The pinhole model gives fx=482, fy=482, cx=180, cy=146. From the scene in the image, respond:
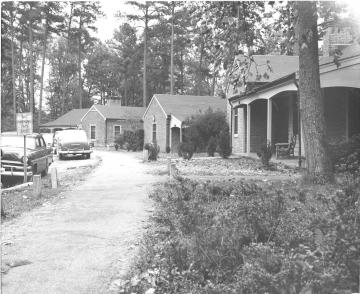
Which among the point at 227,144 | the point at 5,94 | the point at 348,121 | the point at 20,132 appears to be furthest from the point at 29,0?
the point at 5,94

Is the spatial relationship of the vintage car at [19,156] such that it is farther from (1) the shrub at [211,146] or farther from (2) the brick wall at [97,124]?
(2) the brick wall at [97,124]

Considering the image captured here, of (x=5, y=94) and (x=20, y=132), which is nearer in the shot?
(x=20, y=132)

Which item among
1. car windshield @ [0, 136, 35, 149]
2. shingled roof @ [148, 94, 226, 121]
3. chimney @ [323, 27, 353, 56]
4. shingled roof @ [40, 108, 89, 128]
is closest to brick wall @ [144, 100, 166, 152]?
shingled roof @ [148, 94, 226, 121]

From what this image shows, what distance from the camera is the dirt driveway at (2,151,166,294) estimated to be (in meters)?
4.51

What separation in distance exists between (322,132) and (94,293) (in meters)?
7.52

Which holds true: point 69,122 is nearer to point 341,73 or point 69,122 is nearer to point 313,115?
point 341,73

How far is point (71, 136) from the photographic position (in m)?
30.2

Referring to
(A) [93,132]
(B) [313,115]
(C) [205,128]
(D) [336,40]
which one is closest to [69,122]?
(A) [93,132]

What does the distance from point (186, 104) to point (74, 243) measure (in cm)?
3206

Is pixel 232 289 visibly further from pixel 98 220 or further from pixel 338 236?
pixel 98 220

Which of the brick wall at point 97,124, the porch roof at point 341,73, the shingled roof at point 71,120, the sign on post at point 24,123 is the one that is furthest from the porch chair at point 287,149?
the shingled roof at point 71,120

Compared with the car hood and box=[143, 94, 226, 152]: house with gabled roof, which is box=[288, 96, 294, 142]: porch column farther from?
box=[143, 94, 226, 152]: house with gabled roof

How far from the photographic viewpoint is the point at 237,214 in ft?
17.3

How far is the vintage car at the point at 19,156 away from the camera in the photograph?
1473 cm
